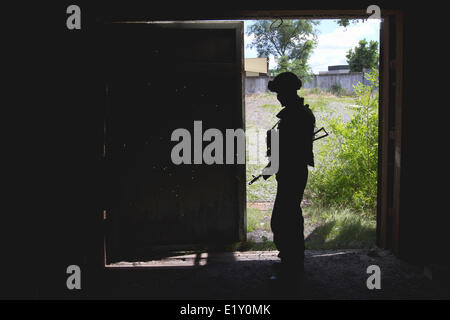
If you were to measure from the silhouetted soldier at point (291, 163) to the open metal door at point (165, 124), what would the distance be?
4.05ft

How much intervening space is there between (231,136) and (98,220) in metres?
1.91

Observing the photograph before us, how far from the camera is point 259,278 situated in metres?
4.35

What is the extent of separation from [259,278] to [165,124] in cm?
220

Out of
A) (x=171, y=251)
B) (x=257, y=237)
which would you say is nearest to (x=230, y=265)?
(x=171, y=251)

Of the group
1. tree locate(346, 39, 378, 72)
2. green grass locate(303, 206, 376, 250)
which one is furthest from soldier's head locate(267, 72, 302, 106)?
tree locate(346, 39, 378, 72)

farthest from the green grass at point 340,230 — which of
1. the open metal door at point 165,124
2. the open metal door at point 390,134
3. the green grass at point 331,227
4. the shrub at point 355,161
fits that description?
the open metal door at point 165,124

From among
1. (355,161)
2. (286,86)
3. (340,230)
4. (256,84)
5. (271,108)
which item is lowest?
(340,230)

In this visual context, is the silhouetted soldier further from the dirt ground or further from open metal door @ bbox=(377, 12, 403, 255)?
open metal door @ bbox=(377, 12, 403, 255)

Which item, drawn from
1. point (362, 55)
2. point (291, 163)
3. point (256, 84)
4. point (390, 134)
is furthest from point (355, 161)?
point (362, 55)

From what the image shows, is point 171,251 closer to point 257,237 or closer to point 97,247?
point 97,247

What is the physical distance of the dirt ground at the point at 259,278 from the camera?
3.92 meters

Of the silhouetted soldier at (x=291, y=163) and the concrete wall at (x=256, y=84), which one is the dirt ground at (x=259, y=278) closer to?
the silhouetted soldier at (x=291, y=163)

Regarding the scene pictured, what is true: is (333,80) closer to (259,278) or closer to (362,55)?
(362,55)

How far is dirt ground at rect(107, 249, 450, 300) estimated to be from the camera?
392 cm
